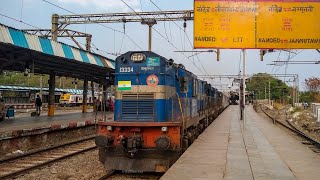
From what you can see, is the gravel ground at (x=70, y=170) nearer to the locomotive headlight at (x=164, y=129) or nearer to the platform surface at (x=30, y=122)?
the platform surface at (x=30, y=122)

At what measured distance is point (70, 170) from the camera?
10.7 metres

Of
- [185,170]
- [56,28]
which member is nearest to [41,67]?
[56,28]

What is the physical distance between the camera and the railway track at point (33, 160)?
10408 millimetres

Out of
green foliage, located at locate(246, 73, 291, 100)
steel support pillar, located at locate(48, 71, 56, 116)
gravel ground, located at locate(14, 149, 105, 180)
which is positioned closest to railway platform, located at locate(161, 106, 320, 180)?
gravel ground, located at locate(14, 149, 105, 180)

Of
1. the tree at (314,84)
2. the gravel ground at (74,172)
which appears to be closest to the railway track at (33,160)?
the gravel ground at (74,172)

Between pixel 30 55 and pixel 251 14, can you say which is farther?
pixel 30 55

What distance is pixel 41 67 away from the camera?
78.4 feet

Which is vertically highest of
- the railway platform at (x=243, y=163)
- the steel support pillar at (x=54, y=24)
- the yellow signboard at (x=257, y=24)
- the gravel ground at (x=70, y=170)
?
the steel support pillar at (x=54, y=24)

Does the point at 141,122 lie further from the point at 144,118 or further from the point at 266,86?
the point at 266,86

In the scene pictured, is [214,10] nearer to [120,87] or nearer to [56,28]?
[120,87]

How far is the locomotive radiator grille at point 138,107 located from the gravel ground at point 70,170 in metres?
1.76

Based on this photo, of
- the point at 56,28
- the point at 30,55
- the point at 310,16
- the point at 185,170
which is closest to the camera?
the point at 185,170

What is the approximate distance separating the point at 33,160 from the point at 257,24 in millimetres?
9831

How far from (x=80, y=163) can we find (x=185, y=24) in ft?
45.4
